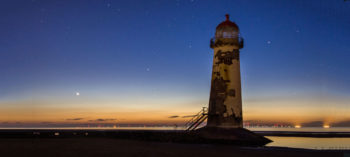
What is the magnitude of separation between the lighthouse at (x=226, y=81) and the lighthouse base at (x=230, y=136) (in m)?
0.61

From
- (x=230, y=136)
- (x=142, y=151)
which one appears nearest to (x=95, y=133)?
(x=230, y=136)

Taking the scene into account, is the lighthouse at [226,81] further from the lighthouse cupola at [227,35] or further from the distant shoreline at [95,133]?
the distant shoreline at [95,133]

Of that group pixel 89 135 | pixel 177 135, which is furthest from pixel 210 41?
pixel 89 135

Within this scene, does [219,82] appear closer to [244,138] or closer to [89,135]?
[244,138]

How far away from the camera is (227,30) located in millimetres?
26438

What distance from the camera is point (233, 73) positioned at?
2564cm

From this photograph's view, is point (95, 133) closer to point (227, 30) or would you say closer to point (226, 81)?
point (226, 81)

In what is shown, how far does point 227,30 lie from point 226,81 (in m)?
4.95

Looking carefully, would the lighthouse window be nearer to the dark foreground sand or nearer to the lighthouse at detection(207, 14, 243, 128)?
the lighthouse at detection(207, 14, 243, 128)

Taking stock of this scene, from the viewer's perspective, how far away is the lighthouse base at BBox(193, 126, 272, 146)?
22891 mm

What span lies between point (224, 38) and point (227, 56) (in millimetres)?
1732

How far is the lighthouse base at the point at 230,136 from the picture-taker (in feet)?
75.1

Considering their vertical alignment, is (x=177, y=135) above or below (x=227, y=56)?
below

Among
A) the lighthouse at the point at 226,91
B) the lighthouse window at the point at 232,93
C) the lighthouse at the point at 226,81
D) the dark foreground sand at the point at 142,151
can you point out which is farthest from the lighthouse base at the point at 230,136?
the dark foreground sand at the point at 142,151
